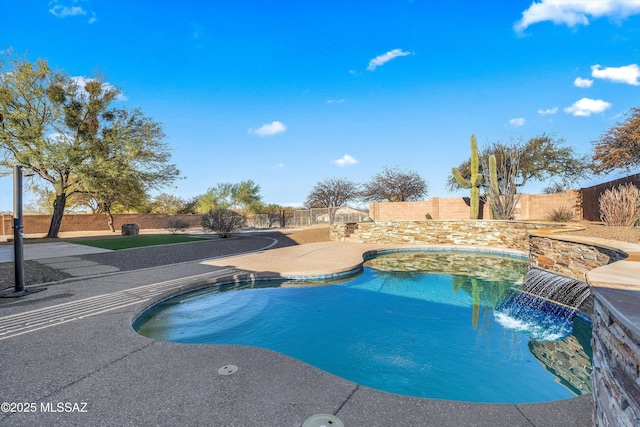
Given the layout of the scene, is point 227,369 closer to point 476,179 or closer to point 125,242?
point 125,242

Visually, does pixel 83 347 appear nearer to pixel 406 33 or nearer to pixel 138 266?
pixel 138 266

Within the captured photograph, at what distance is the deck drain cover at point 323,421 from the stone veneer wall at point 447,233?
11101 millimetres

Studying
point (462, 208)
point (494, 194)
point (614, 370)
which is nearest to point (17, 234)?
point (614, 370)

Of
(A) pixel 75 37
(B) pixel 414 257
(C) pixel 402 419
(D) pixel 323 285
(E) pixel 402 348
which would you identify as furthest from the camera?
(A) pixel 75 37

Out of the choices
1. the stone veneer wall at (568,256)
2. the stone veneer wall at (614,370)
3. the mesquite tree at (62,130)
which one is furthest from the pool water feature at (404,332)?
the mesquite tree at (62,130)

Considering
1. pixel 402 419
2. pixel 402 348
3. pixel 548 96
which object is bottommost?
pixel 402 348

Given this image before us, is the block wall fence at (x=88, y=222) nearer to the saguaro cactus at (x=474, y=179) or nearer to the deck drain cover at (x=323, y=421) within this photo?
the saguaro cactus at (x=474, y=179)

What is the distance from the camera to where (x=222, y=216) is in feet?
50.1

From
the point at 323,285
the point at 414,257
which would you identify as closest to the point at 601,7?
the point at 414,257

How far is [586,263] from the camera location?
17.9ft

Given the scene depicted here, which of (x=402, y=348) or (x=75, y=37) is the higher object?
(x=75, y=37)

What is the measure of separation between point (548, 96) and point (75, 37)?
61.9 ft

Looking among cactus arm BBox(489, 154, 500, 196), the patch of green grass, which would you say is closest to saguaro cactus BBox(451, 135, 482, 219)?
cactus arm BBox(489, 154, 500, 196)

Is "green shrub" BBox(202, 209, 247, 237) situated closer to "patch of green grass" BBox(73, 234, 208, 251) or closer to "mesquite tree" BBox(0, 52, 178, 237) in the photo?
"patch of green grass" BBox(73, 234, 208, 251)
